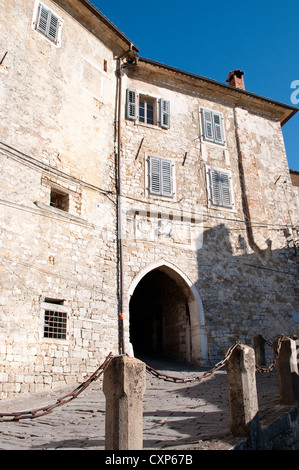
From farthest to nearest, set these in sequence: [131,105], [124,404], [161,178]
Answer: [131,105]
[161,178]
[124,404]

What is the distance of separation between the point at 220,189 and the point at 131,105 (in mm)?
4337

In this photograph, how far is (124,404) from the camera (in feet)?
10.5

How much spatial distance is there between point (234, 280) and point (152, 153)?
5.15 metres

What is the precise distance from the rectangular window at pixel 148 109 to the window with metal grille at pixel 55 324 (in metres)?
7.40

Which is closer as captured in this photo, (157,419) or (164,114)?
(157,419)

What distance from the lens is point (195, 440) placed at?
423 cm

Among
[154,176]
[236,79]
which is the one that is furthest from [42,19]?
[236,79]

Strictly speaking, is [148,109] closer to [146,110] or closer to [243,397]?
[146,110]

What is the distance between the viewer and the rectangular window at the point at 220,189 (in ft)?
46.6

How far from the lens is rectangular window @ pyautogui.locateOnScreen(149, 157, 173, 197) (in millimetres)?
13202

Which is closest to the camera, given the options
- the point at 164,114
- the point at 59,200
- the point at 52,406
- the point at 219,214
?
the point at 52,406

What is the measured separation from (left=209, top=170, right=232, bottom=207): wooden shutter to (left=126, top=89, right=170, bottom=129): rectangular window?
2.50 m
